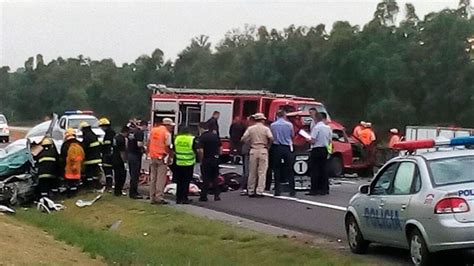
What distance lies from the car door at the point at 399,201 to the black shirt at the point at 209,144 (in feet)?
26.3

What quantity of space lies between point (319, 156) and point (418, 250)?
9.42m

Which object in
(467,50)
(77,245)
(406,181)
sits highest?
(467,50)

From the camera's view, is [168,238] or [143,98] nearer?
[168,238]

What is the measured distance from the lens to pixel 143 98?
262ft

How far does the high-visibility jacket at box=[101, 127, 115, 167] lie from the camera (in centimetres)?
2239

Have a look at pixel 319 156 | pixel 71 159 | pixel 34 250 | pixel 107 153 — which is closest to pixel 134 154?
pixel 107 153

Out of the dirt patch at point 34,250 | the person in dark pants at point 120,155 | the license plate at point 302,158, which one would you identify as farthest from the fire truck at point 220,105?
the dirt patch at point 34,250

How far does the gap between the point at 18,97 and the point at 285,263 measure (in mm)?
83737

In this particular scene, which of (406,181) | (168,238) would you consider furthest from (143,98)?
(406,181)

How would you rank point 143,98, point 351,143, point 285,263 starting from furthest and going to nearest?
point 143,98 < point 351,143 < point 285,263

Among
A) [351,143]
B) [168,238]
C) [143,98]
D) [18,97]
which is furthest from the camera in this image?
[18,97]

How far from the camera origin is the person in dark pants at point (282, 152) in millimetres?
20703

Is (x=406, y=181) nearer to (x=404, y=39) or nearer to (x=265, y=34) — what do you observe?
(x=404, y=39)

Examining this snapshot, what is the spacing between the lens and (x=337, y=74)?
64875 millimetres
